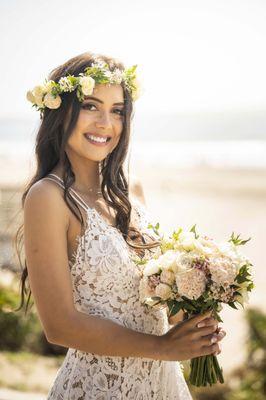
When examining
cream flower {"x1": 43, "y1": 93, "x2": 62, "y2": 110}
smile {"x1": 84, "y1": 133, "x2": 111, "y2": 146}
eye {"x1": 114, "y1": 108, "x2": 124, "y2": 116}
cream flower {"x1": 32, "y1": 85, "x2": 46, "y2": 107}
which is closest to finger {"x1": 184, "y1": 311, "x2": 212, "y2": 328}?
smile {"x1": 84, "y1": 133, "x2": 111, "y2": 146}

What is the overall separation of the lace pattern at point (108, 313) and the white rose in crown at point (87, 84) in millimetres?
651

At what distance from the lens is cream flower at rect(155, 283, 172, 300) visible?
3.06 m

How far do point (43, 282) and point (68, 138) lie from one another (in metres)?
0.90

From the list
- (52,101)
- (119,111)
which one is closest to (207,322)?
(119,111)

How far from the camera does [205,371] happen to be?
3.31m

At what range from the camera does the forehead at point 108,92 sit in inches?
138

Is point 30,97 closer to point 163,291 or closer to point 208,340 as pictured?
point 163,291

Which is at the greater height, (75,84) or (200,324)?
(75,84)

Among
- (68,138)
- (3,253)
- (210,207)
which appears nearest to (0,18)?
(210,207)

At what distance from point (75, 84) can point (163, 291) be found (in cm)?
126

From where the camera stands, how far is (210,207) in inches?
866

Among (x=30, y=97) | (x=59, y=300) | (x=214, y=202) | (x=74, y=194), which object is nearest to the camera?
(x=59, y=300)

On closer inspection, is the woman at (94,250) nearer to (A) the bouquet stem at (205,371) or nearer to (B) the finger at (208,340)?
(B) the finger at (208,340)

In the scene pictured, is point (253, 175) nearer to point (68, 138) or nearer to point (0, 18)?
point (68, 138)
